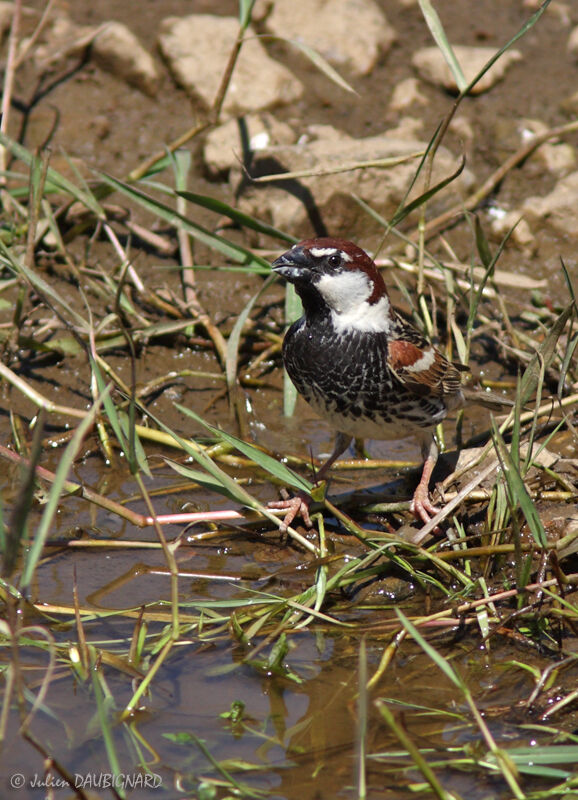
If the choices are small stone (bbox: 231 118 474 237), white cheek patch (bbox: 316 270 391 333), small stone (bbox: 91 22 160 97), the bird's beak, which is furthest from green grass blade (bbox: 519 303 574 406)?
small stone (bbox: 91 22 160 97)

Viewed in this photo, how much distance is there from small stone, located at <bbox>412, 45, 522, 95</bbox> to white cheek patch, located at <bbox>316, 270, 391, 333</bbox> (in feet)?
11.6

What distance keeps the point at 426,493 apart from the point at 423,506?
0.10 metres

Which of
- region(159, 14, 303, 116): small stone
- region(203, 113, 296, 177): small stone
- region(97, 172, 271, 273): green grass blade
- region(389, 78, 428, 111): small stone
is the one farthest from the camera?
region(389, 78, 428, 111): small stone

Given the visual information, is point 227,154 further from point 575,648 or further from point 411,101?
point 575,648

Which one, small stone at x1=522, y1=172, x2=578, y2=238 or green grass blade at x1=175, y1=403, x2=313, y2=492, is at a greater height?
green grass blade at x1=175, y1=403, x2=313, y2=492

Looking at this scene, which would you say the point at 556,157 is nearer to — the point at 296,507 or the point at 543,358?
the point at 543,358

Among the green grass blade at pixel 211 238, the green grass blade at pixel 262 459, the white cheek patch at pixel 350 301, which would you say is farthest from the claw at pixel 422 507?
the green grass blade at pixel 211 238

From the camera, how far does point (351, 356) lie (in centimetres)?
448

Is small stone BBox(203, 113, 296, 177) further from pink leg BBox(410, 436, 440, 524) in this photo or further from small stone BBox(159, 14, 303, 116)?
pink leg BBox(410, 436, 440, 524)

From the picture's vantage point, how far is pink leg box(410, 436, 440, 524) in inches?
179

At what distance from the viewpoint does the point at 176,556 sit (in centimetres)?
465

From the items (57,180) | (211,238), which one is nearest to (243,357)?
(211,238)

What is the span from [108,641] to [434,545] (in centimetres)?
150

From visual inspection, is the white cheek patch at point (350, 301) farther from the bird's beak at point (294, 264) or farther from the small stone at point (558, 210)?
the small stone at point (558, 210)
